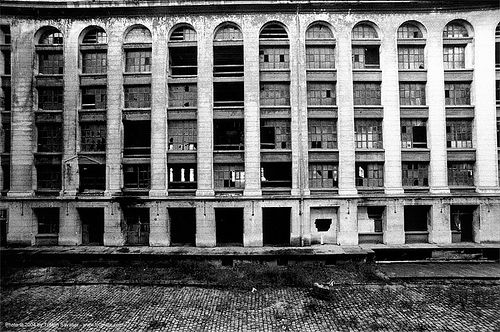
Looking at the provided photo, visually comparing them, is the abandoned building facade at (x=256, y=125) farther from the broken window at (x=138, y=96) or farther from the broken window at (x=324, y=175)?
the broken window at (x=138, y=96)

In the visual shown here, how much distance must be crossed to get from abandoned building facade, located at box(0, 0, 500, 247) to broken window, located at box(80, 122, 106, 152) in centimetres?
12

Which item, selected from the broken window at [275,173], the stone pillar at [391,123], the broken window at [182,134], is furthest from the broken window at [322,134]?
the broken window at [182,134]

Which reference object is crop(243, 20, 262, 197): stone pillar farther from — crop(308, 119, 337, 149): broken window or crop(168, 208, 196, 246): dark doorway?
crop(168, 208, 196, 246): dark doorway

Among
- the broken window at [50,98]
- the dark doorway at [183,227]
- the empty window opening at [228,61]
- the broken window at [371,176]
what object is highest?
the empty window opening at [228,61]

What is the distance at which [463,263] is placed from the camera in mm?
20641

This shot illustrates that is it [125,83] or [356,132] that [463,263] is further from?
[125,83]

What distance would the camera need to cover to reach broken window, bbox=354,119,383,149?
922 inches

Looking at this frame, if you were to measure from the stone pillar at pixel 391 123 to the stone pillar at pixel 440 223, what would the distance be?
303 cm

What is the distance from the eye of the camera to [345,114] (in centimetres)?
2309

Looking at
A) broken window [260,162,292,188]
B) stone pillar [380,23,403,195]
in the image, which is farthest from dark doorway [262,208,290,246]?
stone pillar [380,23,403,195]

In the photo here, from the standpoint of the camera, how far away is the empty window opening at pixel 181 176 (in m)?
23.6

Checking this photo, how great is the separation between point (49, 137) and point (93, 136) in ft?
11.7

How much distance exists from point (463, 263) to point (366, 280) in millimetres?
8736

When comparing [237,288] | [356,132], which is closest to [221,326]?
[237,288]
